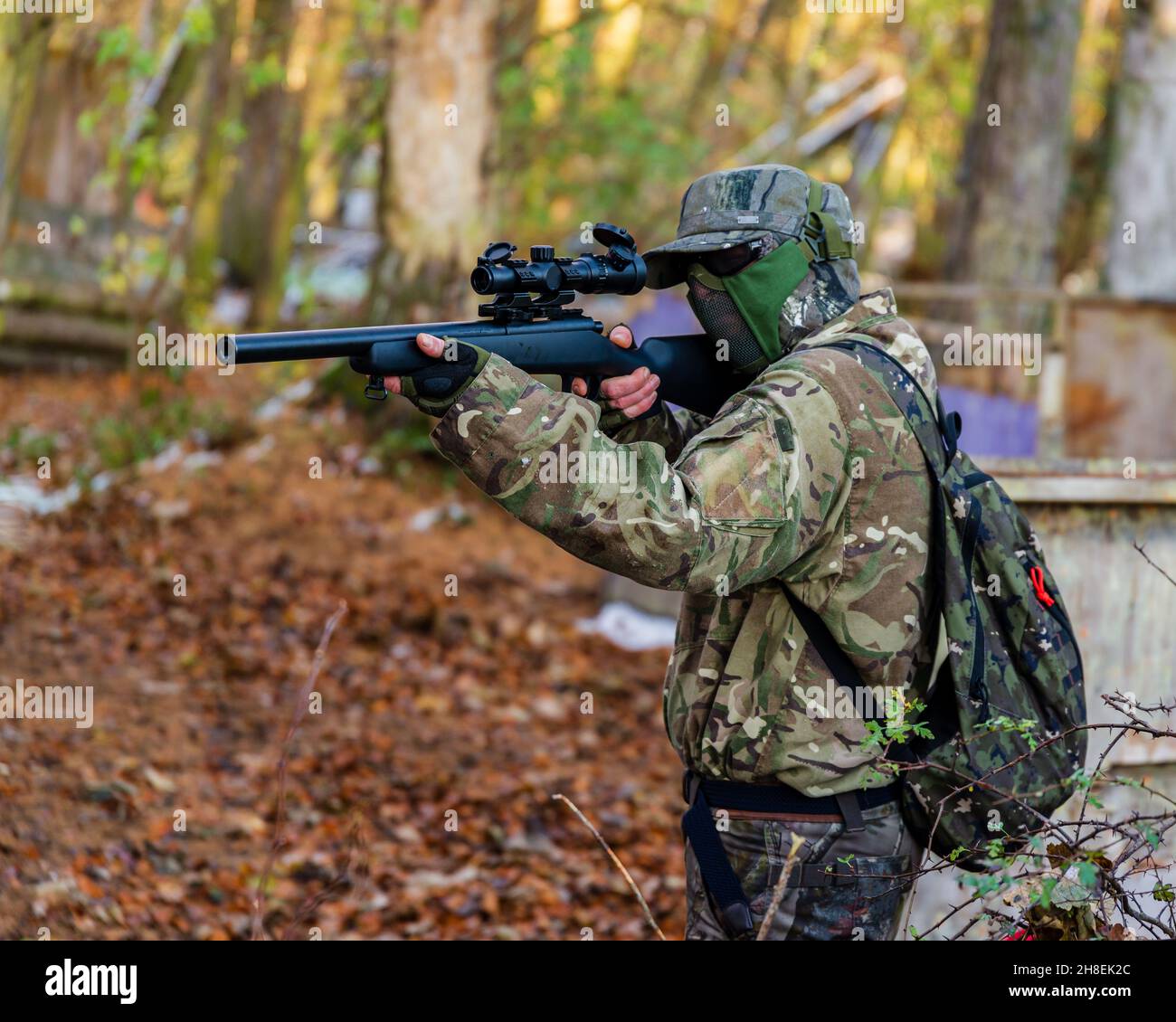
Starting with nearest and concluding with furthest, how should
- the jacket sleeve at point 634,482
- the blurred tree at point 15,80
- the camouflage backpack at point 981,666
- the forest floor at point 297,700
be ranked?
the jacket sleeve at point 634,482
the camouflage backpack at point 981,666
the forest floor at point 297,700
the blurred tree at point 15,80

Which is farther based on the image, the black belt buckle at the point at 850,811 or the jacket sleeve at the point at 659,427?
the jacket sleeve at the point at 659,427

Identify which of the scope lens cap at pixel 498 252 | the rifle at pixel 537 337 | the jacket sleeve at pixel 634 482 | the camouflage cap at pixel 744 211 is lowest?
the jacket sleeve at pixel 634 482

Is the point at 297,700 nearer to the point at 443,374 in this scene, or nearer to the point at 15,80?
the point at 15,80

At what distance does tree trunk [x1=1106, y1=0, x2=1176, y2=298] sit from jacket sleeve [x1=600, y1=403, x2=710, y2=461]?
9.20 meters

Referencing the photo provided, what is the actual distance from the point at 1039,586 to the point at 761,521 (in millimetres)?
1006

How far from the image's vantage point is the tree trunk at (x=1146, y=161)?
38.6 ft

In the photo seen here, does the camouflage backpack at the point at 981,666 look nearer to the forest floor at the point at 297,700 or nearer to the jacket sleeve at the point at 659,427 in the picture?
the jacket sleeve at the point at 659,427

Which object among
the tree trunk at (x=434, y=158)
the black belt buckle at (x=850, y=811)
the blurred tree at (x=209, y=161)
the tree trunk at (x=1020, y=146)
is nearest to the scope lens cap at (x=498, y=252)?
the black belt buckle at (x=850, y=811)

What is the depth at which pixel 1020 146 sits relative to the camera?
1180cm

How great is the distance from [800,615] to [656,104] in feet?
60.5

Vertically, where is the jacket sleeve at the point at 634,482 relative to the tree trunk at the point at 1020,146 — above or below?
below

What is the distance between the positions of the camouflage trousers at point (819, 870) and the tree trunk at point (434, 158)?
7.67m
